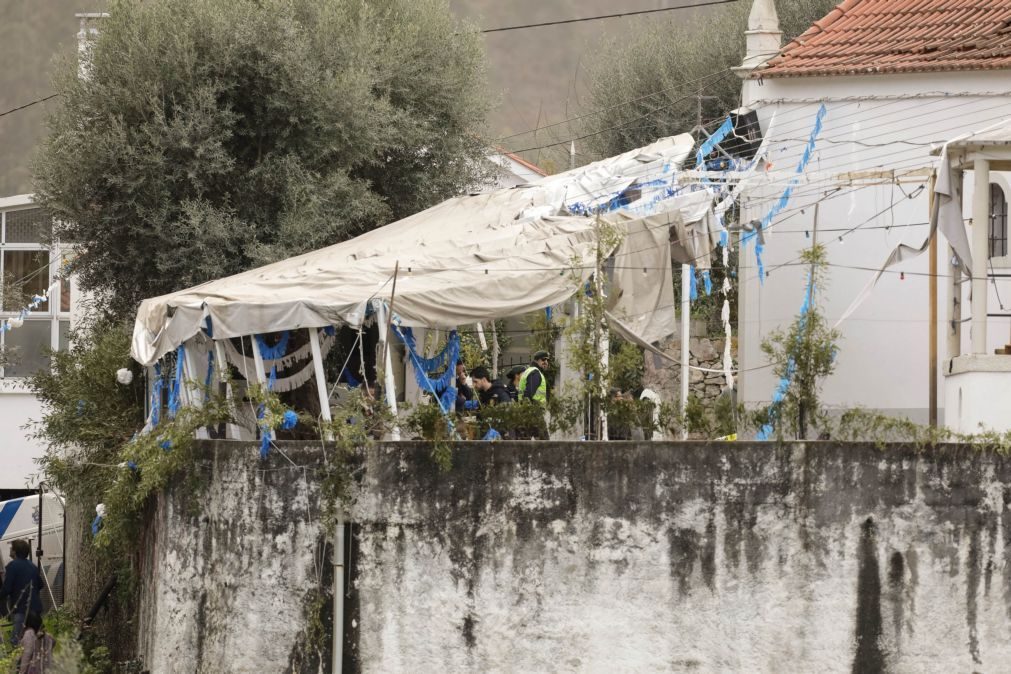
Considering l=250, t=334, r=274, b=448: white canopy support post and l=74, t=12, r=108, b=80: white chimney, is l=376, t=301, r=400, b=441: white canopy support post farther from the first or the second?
l=74, t=12, r=108, b=80: white chimney

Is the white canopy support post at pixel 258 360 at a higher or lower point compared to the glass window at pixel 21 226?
lower

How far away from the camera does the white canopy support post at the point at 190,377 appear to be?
46.7ft

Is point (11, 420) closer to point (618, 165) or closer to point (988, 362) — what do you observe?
point (618, 165)

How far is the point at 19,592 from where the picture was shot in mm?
18453

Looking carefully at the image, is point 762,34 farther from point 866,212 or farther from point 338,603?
point 338,603

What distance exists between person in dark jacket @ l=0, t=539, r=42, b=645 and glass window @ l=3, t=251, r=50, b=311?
653cm

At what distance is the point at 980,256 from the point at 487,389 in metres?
5.22

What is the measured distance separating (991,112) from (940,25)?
5.53 ft

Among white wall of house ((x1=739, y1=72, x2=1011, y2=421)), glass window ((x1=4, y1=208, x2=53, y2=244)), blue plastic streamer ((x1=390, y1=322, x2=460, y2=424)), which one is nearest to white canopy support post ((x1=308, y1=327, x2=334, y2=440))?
blue plastic streamer ((x1=390, y1=322, x2=460, y2=424))

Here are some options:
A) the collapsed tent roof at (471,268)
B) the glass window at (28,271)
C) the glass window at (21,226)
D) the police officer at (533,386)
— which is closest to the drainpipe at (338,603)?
the collapsed tent roof at (471,268)

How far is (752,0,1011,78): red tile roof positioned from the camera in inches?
693

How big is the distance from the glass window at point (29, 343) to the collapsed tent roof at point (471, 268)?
9.84 meters

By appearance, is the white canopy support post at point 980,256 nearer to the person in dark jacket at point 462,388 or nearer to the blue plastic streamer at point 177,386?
the person in dark jacket at point 462,388

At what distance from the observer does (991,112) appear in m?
17.5
